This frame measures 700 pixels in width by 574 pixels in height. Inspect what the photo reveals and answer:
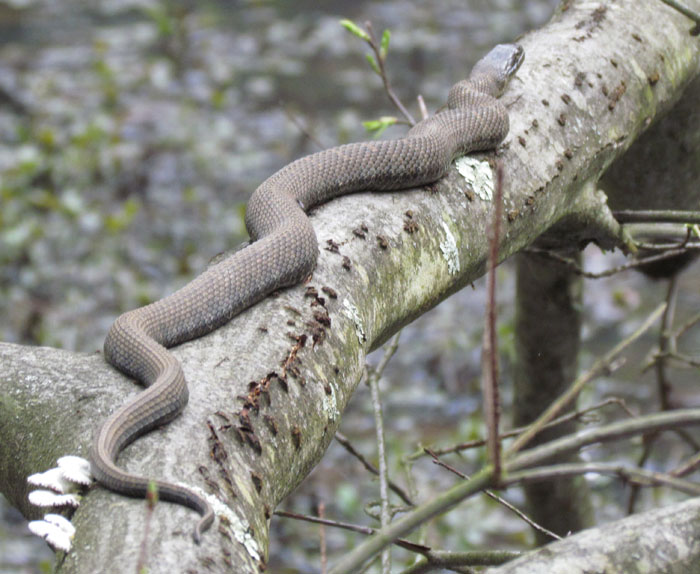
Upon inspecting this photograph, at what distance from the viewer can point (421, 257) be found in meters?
2.83

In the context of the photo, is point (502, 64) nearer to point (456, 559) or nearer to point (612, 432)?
point (456, 559)

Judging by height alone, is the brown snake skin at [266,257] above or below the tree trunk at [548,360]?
above

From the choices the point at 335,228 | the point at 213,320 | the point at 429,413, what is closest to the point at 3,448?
the point at 213,320

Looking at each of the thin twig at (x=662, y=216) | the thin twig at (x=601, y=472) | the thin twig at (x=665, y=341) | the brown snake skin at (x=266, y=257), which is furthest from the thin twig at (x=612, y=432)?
the thin twig at (x=665, y=341)

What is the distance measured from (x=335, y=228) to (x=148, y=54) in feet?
32.1

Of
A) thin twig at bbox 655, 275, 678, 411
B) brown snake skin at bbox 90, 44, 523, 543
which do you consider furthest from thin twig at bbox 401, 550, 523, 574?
thin twig at bbox 655, 275, 678, 411

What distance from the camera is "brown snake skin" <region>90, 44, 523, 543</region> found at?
2090mm

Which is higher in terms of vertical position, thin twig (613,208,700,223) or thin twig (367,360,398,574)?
thin twig (613,208,700,223)

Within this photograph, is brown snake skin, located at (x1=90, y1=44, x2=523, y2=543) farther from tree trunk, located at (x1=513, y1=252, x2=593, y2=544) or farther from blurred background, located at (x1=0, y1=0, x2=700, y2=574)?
tree trunk, located at (x1=513, y1=252, x2=593, y2=544)

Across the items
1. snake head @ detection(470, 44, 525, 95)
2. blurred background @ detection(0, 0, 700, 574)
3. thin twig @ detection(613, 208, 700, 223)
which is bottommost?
blurred background @ detection(0, 0, 700, 574)

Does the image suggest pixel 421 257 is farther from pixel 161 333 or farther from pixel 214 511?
pixel 214 511

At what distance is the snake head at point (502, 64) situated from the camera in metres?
4.02

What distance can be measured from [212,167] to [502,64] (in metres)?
5.82

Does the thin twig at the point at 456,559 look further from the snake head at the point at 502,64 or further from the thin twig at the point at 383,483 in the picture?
the snake head at the point at 502,64
